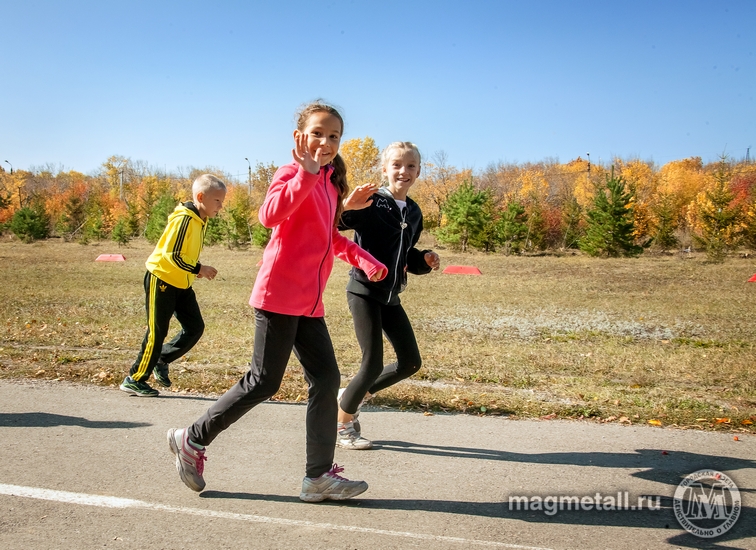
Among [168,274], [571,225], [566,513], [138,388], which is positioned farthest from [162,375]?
[571,225]

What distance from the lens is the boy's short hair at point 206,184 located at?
5.96 meters

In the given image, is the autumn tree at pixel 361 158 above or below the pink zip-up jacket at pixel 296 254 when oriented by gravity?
above

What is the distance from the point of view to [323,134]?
348cm

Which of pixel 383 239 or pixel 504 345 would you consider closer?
pixel 383 239

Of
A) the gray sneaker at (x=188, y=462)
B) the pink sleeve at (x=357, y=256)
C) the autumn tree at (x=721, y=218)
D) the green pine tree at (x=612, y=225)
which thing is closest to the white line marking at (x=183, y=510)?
the gray sneaker at (x=188, y=462)

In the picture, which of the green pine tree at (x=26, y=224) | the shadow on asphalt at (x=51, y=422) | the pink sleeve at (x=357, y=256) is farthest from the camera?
the green pine tree at (x=26, y=224)

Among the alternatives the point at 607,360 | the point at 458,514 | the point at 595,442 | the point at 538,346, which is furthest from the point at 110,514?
the point at 538,346

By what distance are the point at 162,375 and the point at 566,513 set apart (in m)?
4.01

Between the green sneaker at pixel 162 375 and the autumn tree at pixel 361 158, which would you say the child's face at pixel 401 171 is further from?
the autumn tree at pixel 361 158

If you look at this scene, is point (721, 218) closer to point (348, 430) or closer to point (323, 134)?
point (348, 430)

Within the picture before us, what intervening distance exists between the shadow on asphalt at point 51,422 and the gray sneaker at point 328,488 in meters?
1.90

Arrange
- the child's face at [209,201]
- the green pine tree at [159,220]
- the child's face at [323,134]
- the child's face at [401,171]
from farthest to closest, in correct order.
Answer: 1. the green pine tree at [159,220]
2. the child's face at [209,201]
3. the child's face at [401,171]
4. the child's face at [323,134]

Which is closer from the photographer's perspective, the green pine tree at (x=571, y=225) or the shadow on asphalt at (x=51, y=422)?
the shadow on asphalt at (x=51, y=422)

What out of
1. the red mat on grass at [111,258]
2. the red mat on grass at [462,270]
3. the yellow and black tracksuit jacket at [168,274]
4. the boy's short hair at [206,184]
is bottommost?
the red mat on grass at [111,258]
